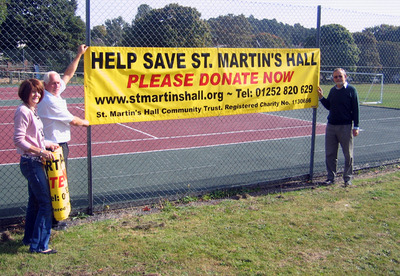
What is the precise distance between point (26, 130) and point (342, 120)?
510 cm

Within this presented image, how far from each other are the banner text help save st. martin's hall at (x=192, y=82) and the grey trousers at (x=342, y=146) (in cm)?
63

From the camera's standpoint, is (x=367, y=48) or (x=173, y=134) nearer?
(x=173, y=134)

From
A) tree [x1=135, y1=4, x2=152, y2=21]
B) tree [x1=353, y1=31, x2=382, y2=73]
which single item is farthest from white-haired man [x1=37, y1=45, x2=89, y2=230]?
tree [x1=353, y1=31, x2=382, y2=73]

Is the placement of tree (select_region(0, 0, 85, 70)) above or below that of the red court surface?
above

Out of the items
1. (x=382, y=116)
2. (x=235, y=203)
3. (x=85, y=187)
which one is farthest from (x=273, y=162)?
(x=382, y=116)

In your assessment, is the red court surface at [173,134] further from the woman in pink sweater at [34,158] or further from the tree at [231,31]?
the woman in pink sweater at [34,158]

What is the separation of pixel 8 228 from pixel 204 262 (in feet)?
8.73

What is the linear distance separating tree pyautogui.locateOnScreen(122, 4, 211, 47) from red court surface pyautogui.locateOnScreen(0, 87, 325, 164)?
3583 mm

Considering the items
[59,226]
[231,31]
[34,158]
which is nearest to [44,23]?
[34,158]

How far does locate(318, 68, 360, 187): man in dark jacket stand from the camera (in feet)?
21.9

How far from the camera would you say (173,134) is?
467 inches

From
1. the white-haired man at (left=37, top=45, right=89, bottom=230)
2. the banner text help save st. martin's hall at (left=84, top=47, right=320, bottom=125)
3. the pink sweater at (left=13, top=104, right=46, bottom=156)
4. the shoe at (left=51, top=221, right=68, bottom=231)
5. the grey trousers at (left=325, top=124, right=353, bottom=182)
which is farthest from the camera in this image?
the grey trousers at (left=325, top=124, right=353, bottom=182)

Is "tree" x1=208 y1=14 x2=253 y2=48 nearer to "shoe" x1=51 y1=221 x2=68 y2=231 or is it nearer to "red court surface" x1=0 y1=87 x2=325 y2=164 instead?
"red court surface" x1=0 y1=87 x2=325 y2=164

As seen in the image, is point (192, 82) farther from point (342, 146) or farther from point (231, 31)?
point (342, 146)
